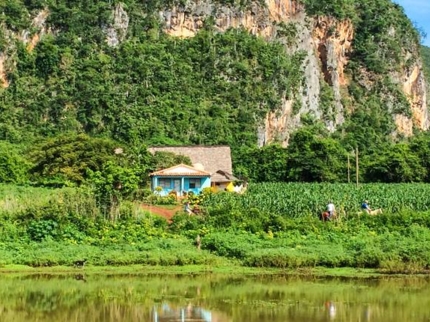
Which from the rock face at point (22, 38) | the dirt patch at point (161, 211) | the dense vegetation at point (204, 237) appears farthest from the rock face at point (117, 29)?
the dense vegetation at point (204, 237)

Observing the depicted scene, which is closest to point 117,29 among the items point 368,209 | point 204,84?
point 204,84

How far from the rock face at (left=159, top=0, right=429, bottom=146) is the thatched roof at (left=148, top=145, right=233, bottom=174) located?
95.9 ft

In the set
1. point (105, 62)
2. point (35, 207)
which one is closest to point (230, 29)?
point (105, 62)

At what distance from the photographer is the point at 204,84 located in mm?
90688

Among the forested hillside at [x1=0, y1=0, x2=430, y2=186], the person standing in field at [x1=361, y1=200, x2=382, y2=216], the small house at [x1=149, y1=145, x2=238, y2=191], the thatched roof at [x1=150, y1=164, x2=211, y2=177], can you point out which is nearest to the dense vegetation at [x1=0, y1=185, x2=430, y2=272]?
the person standing in field at [x1=361, y1=200, x2=382, y2=216]

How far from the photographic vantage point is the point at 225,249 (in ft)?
87.4

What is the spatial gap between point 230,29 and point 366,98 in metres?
26.0

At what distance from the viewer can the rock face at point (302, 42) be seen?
93812 millimetres

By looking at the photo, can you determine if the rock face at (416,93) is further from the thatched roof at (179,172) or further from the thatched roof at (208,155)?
the thatched roof at (179,172)

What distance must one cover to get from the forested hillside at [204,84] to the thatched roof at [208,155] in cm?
881

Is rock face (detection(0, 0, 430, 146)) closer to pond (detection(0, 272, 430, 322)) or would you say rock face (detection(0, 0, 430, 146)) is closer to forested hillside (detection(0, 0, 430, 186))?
forested hillside (detection(0, 0, 430, 186))

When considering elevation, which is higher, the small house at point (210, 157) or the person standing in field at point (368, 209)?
the small house at point (210, 157)

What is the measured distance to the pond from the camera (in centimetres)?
1694

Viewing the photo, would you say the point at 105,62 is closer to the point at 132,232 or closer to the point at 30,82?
the point at 30,82
